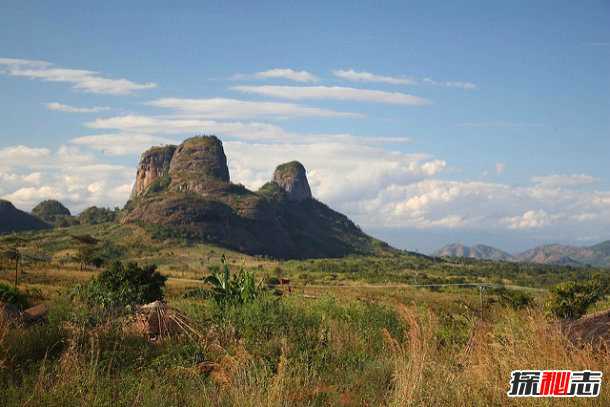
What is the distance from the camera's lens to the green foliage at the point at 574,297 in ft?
71.3

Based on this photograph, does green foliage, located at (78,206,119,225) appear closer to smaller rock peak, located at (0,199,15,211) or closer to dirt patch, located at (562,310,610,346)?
smaller rock peak, located at (0,199,15,211)

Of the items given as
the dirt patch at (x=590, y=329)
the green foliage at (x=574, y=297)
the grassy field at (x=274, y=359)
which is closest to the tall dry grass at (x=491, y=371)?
the grassy field at (x=274, y=359)

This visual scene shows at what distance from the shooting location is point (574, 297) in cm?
2384

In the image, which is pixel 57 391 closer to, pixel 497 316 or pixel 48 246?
pixel 497 316

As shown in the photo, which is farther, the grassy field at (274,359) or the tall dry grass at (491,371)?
the grassy field at (274,359)

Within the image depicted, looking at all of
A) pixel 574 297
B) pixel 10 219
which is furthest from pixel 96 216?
pixel 574 297

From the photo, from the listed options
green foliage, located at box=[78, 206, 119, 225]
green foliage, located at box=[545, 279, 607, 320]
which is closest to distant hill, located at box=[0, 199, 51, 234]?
green foliage, located at box=[78, 206, 119, 225]

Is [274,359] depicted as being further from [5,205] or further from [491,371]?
[5,205]

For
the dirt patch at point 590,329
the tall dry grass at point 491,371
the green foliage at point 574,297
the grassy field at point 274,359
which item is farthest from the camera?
the green foliage at point 574,297

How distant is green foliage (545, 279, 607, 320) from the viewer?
21.7 metres

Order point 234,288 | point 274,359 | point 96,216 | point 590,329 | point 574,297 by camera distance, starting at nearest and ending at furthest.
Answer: point 274,359
point 590,329
point 234,288
point 574,297
point 96,216

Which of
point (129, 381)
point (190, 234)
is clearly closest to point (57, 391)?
point (129, 381)

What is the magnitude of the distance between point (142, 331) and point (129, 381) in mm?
3004

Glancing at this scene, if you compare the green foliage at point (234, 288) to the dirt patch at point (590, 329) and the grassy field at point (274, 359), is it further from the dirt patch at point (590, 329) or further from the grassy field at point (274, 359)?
the dirt patch at point (590, 329)
